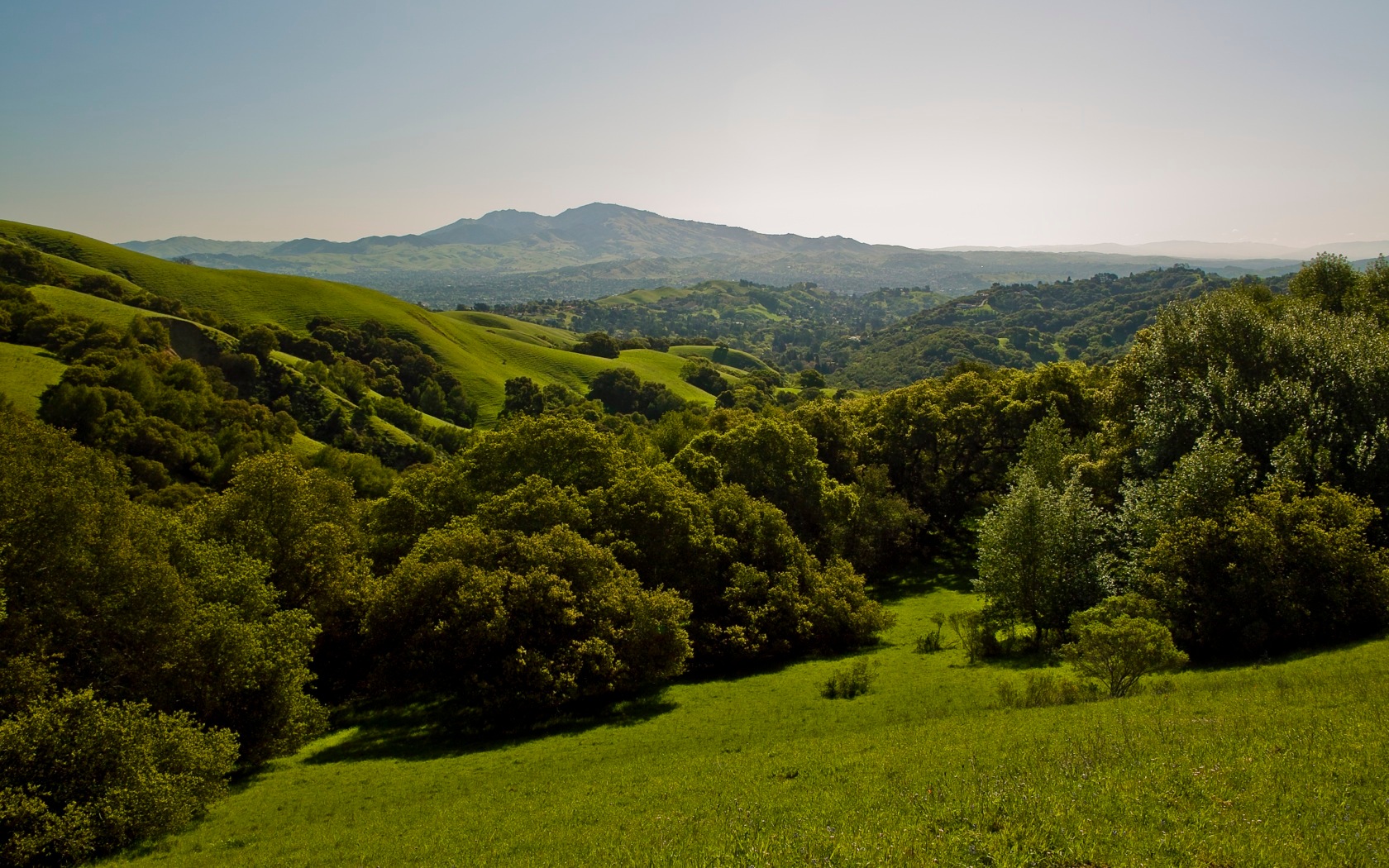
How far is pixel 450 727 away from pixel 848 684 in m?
19.8

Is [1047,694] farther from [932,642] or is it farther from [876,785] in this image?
[932,642]

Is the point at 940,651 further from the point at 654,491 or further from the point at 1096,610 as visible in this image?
the point at 654,491

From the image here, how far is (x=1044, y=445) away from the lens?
168ft

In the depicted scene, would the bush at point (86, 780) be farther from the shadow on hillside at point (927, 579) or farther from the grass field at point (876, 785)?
the shadow on hillside at point (927, 579)

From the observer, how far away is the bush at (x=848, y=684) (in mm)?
32125

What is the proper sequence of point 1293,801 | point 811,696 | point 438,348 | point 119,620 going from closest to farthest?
1. point 1293,801
2. point 119,620
3. point 811,696
4. point 438,348

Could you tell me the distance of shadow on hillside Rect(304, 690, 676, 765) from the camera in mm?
30062

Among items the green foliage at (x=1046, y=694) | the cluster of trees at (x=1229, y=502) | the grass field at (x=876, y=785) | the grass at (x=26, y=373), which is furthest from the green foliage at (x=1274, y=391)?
the grass at (x=26, y=373)

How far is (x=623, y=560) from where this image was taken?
40.0 metres

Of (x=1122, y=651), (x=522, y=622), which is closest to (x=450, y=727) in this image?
(x=522, y=622)

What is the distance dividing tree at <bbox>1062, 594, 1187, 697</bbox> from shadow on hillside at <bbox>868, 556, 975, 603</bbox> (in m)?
27.4

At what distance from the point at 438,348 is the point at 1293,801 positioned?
170m

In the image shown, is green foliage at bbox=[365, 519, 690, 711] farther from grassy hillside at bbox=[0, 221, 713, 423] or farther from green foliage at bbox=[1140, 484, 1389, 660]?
grassy hillside at bbox=[0, 221, 713, 423]

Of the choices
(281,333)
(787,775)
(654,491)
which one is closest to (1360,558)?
(787,775)
